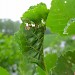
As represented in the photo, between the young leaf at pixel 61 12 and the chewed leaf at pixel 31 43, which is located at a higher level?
the young leaf at pixel 61 12

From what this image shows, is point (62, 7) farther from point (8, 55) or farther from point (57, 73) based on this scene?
point (8, 55)

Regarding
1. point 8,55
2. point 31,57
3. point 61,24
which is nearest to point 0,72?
point 31,57

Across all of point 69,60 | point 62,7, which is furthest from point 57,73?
point 62,7

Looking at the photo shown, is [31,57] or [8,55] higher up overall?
[31,57]

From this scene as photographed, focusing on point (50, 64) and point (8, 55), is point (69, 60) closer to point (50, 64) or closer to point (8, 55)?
point (50, 64)

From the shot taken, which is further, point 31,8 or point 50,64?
point 50,64

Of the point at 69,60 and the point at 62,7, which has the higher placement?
the point at 62,7

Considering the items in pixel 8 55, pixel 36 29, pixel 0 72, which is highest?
pixel 36 29

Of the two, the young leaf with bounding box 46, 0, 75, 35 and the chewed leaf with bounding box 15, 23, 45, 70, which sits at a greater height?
the young leaf with bounding box 46, 0, 75, 35

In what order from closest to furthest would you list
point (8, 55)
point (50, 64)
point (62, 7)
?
point (62, 7)
point (50, 64)
point (8, 55)

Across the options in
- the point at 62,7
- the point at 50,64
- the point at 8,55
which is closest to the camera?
the point at 62,7
